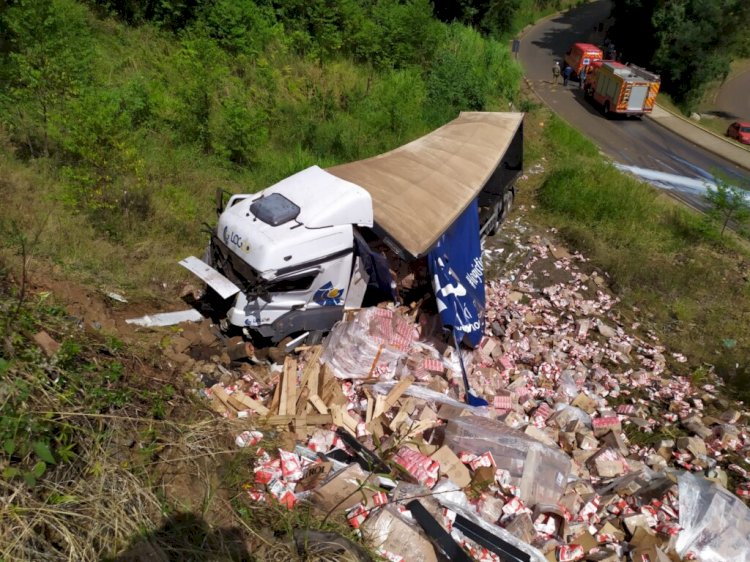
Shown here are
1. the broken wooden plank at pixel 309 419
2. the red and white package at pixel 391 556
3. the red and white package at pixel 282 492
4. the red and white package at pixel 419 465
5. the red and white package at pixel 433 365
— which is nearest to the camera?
the red and white package at pixel 391 556

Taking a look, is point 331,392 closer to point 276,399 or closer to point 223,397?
point 276,399

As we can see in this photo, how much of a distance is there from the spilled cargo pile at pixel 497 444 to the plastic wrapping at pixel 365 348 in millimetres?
18

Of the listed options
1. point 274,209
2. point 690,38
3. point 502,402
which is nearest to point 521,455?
point 502,402

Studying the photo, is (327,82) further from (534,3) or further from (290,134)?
(534,3)

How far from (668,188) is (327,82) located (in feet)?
39.3

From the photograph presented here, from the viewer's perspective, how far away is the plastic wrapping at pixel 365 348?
22.2 feet

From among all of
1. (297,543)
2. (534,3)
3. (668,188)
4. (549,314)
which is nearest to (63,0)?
(549,314)

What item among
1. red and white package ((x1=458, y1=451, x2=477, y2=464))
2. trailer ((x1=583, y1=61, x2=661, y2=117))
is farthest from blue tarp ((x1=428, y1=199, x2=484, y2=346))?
trailer ((x1=583, y1=61, x2=661, y2=117))

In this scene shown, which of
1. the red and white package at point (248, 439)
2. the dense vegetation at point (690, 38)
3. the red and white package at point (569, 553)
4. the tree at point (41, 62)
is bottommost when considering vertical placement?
the red and white package at point (569, 553)

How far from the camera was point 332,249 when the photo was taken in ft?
22.3

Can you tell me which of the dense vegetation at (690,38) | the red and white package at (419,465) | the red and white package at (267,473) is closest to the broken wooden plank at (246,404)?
the red and white package at (267,473)

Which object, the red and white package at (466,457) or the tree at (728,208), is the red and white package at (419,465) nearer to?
the red and white package at (466,457)

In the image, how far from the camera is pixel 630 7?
37.1 meters

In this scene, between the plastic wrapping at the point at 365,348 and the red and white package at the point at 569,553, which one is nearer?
the red and white package at the point at 569,553
